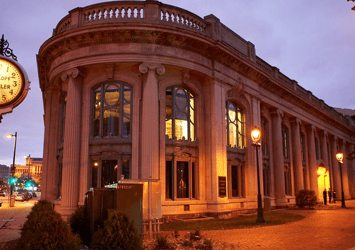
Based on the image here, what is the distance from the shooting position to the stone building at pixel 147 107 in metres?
21.0

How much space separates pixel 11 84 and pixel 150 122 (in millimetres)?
13524

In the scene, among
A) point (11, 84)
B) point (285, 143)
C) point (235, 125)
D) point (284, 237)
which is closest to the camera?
point (11, 84)

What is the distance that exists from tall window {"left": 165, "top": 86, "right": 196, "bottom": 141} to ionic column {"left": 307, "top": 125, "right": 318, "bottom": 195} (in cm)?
2229

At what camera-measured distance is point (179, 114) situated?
22.8 metres

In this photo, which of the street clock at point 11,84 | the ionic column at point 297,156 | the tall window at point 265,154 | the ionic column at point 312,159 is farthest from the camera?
the ionic column at point 312,159

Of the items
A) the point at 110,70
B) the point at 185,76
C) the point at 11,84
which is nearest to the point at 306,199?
the point at 185,76

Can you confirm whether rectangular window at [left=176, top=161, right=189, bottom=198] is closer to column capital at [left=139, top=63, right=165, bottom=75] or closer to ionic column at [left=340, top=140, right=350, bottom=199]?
column capital at [left=139, top=63, right=165, bottom=75]

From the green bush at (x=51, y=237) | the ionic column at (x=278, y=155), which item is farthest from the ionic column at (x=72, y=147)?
the ionic column at (x=278, y=155)

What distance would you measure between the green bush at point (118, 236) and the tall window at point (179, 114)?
13924 mm

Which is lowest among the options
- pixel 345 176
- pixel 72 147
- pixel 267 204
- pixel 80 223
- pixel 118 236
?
pixel 267 204

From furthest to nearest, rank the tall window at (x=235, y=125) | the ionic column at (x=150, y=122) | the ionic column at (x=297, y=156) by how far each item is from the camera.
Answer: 1. the ionic column at (x=297, y=156)
2. the tall window at (x=235, y=125)
3. the ionic column at (x=150, y=122)

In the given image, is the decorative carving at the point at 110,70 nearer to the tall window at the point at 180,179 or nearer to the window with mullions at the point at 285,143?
the tall window at the point at 180,179

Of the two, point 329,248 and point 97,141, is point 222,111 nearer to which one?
point 97,141

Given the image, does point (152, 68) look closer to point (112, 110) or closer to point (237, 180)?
point (112, 110)
